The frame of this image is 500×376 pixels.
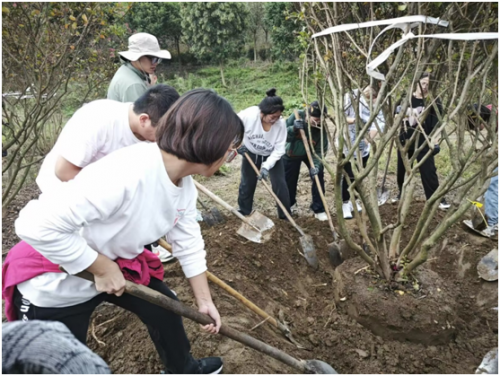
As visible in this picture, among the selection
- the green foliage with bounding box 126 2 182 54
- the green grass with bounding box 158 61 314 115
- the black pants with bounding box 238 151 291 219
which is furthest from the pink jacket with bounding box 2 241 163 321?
the green foliage with bounding box 126 2 182 54

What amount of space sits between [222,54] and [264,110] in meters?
16.5

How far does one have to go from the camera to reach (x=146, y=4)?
19.8 meters

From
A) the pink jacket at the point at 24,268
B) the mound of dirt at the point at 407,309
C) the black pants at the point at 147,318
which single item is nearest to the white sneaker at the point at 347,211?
the mound of dirt at the point at 407,309

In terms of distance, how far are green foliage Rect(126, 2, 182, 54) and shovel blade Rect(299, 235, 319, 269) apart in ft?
61.7

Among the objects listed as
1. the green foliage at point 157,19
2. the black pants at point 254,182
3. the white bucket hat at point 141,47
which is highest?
the green foliage at point 157,19

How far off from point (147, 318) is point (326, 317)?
198 centimetres

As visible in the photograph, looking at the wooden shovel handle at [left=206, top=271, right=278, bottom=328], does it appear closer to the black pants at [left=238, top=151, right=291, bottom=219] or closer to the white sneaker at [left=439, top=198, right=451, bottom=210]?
the black pants at [left=238, top=151, right=291, bottom=219]

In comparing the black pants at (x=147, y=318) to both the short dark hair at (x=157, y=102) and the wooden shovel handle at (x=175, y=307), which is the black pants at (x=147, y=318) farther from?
the short dark hair at (x=157, y=102)

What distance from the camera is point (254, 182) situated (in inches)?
187

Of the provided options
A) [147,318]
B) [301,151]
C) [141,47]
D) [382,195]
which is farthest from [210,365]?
[382,195]

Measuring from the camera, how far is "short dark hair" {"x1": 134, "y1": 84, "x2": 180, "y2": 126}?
2104 mm

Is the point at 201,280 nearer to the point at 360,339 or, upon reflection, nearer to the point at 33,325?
the point at 33,325

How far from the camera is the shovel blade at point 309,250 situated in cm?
417

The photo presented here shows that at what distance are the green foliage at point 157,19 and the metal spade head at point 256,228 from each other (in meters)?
18.5
